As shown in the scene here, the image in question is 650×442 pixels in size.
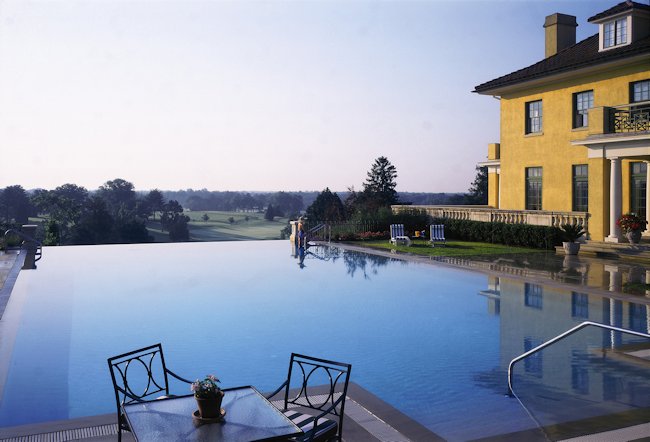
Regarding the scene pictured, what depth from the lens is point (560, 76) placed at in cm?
2948

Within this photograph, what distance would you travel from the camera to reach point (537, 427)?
720 cm

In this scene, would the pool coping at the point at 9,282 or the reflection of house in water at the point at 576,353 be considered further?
the pool coping at the point at 9,282

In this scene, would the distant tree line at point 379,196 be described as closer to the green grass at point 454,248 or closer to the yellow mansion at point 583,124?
the yellow mansion at point 583,124

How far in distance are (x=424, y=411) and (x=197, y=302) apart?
964 centimetres

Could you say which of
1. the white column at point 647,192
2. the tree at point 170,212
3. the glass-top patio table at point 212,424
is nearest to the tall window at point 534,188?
the white column at point 647,192

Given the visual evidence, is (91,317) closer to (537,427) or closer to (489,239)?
(537,427)

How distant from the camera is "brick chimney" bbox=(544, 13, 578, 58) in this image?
33.5 meters

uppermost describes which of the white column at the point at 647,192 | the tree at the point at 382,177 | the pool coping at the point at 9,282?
the tree at the point at 382,177

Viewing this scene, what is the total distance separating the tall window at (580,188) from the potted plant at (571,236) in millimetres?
3013

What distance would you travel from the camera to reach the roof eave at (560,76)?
26203 millimetres

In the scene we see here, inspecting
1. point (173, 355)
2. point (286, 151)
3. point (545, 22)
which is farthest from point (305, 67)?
point (173, 355)

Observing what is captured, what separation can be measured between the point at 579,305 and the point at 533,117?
1906 cm

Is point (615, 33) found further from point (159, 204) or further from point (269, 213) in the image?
point (269, 213)

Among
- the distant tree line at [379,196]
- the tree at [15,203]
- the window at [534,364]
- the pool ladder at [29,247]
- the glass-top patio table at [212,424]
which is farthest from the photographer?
the tree at [15,203]
